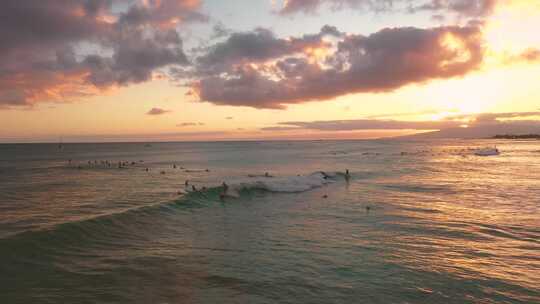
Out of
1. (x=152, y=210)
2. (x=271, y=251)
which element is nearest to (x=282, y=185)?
(x=152, y=210)

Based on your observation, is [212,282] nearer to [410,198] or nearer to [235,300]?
[235,300]

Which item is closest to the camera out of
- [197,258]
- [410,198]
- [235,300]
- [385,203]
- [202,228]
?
[235,300]

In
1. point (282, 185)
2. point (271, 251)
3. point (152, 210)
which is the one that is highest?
point (152, 210)

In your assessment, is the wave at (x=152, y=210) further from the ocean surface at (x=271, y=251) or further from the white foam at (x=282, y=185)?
the ocean surface at (x=271, y=251)

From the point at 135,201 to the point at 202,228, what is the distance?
1106 cm

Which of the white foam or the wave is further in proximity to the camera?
the white foam

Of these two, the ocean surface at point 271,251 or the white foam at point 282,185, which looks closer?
the ocean surface at point 271,251

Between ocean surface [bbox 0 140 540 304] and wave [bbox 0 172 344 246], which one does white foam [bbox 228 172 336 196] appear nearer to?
wave [bbox 0 172 344 246]

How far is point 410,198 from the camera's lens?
30.1m

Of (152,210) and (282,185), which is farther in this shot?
(282,185)

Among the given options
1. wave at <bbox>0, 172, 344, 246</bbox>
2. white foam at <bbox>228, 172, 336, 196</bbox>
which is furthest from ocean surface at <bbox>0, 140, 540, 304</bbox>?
white foam at <bbox>228, 172, 336, 196</bbox>

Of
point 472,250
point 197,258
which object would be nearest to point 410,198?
point 472,250

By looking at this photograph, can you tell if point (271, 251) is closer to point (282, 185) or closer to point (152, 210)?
point (152, 210)

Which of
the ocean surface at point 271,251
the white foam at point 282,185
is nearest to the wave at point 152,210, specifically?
the white foam at point 282,185
